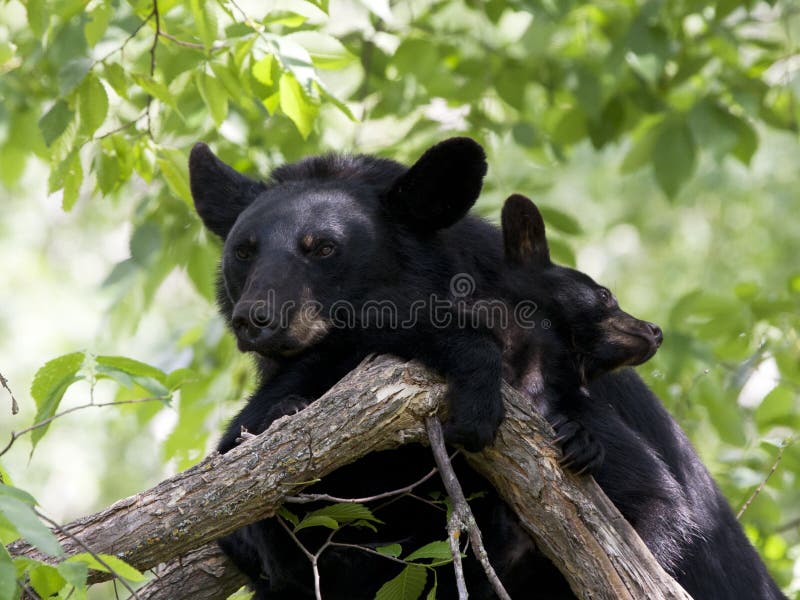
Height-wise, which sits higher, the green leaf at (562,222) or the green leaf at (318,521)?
the green leaf at (562,222)

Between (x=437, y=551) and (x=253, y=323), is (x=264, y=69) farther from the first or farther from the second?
(x=437, y=551)

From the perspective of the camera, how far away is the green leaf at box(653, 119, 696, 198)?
21.9 feet

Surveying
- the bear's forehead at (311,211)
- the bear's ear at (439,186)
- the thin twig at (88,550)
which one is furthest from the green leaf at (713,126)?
the thin twig at (88,550)

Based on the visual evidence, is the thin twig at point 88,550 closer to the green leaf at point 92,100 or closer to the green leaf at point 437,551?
the green leaf at point 437,551

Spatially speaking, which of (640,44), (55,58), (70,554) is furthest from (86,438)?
(70,554)

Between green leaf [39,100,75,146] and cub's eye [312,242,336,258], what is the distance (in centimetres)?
128

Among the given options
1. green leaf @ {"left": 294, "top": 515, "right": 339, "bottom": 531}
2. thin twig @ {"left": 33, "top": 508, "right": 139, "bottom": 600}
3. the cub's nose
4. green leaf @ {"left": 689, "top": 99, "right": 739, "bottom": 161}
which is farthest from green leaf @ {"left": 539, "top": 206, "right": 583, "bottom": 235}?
thin twig @ {"left": 33, "top": 508, "right": 139, "bottom": 600}

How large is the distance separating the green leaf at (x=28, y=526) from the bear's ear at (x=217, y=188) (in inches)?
101

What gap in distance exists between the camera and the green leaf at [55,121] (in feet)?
14.3

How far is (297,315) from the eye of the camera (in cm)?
386

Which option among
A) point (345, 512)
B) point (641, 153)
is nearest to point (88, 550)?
point (345, 512)

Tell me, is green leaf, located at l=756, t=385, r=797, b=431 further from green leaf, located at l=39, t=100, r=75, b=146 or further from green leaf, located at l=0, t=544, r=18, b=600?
green leaf, located at l=0, t=544, r=18, b=600

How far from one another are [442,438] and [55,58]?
11.7 feet

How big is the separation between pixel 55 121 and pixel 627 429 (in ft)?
9.07
